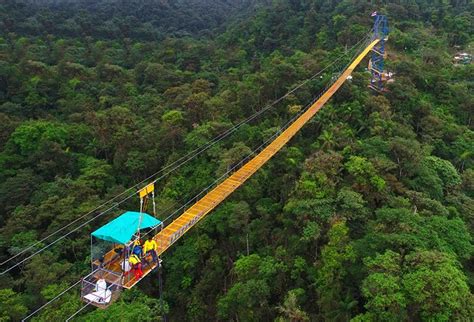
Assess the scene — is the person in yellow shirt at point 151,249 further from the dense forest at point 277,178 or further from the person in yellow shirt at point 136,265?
the dense forest at point 277,178

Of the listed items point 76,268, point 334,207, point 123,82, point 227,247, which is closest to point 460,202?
point 334,207

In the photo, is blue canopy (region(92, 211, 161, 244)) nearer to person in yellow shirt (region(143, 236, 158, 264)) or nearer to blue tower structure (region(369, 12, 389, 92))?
person in yellow shirt (region(143, 236, 158, 264))

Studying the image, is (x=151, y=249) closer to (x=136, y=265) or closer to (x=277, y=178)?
(x=136, y=265)

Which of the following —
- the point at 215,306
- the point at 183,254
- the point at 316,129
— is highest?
the point at 316,129

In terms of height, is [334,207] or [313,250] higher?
[334,207]

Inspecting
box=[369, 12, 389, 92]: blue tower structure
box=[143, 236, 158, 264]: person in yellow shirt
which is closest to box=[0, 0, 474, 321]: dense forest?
box=[369, 12, 389, 92]: blue tower structure

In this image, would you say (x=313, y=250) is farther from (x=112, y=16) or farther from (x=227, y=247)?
(x=112, y=16)

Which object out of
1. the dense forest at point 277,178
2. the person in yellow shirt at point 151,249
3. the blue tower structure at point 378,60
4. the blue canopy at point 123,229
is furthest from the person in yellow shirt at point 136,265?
the blue tower structure at point 378,60

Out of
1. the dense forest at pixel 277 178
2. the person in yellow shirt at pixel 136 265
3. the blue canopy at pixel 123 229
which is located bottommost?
the dense forest at pixel 277 178
